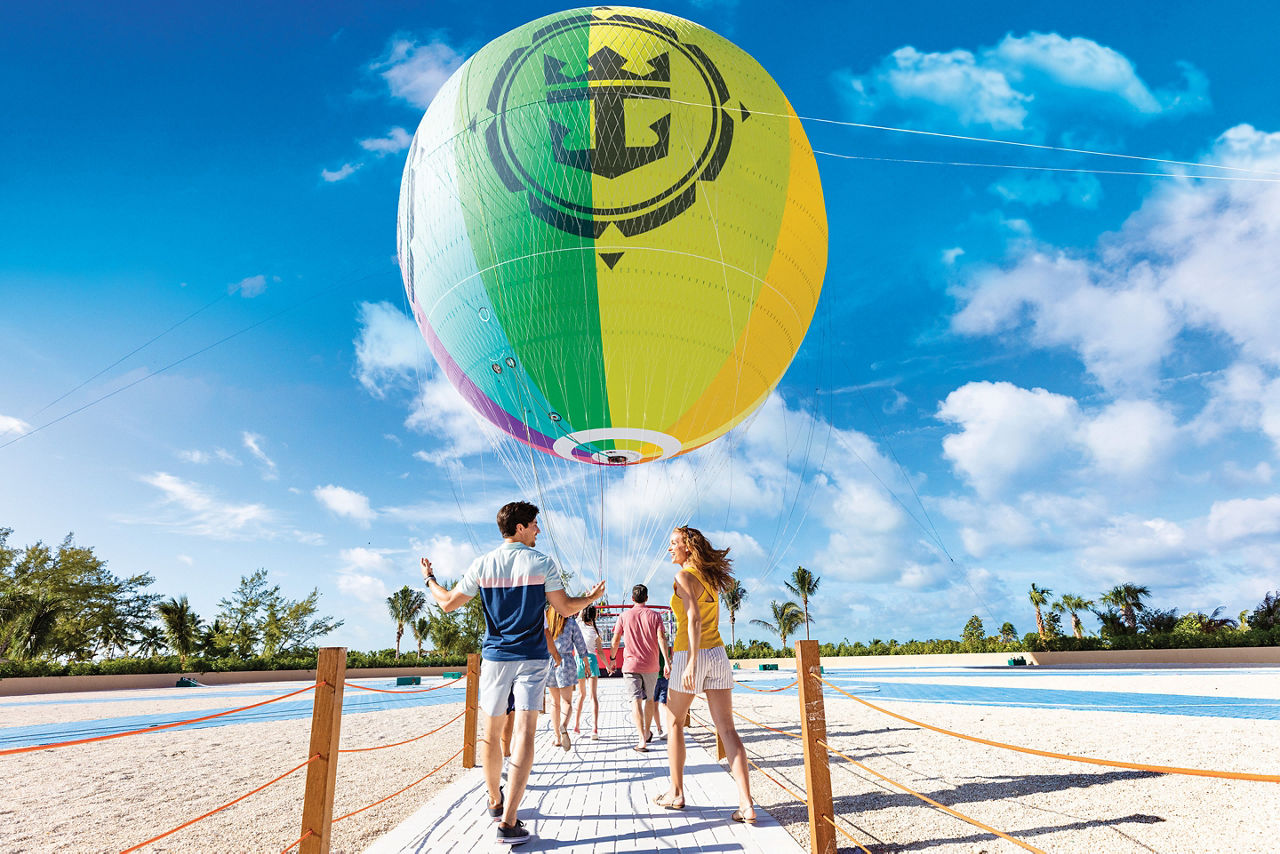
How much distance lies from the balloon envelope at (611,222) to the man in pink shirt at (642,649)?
3.21 m

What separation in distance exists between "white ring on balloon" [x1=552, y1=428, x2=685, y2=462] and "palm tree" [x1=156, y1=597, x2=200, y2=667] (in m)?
37.2

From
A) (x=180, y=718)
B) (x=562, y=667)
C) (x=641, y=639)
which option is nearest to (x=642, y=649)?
(x=641, y=639)

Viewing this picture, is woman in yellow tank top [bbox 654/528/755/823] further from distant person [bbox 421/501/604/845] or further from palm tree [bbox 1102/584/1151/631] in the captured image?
palm tree [bbox 1102/584/1151/631]

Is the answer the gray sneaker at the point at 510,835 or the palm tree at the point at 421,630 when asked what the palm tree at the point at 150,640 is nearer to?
the palm tree at the point at 421,630

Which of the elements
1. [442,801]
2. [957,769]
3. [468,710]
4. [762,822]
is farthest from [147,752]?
[957,769]

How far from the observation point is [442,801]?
542cm

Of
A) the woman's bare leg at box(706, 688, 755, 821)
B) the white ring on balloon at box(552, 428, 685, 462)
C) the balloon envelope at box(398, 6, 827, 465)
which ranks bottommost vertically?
the woman's bare leg at box(706, 688, 755, 821)

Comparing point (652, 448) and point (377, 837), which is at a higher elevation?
point (652, 448)

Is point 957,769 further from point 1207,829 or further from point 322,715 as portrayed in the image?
point 322,715

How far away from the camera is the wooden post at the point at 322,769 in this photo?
139 inches

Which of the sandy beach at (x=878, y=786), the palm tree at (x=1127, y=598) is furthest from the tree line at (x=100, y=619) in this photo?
the palm tree at (x=1127, y=598)

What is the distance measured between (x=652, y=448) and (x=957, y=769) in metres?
6.02

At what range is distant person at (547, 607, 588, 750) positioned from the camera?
736 centimetres

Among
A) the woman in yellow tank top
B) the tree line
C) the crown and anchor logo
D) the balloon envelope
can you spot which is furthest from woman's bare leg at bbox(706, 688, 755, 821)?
the tree line
